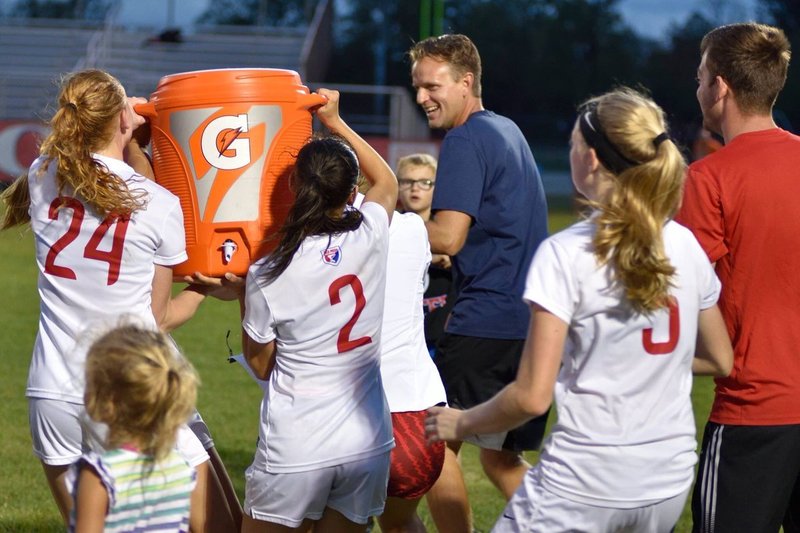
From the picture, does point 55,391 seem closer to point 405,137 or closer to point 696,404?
point 696,404

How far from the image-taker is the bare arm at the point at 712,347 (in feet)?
10.2

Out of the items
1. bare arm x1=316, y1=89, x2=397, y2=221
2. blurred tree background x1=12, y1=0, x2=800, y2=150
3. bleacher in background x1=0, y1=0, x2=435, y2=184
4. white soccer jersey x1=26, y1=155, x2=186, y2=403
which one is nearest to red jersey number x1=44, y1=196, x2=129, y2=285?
white soccer jersey x1=26, y1=155, x2=186, y2=403

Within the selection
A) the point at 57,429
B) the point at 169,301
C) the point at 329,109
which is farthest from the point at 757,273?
the point at 57,429

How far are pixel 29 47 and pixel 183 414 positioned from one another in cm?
3260

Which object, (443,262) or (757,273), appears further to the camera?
(443,262)

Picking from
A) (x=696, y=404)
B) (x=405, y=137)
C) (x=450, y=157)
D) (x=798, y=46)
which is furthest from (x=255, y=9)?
(x=450, y=157)

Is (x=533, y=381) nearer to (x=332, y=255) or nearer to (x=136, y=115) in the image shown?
(x=332, y=255)

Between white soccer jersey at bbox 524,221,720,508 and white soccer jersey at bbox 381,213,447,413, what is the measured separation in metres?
1.13

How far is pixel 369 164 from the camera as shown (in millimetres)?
3879

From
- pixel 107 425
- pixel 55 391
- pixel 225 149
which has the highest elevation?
pixel 225 149

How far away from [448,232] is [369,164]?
2.43 ft

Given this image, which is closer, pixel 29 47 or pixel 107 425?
pixel 107 425

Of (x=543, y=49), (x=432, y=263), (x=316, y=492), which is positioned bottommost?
(x=543, y=49)

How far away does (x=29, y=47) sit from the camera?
33.2 meters
